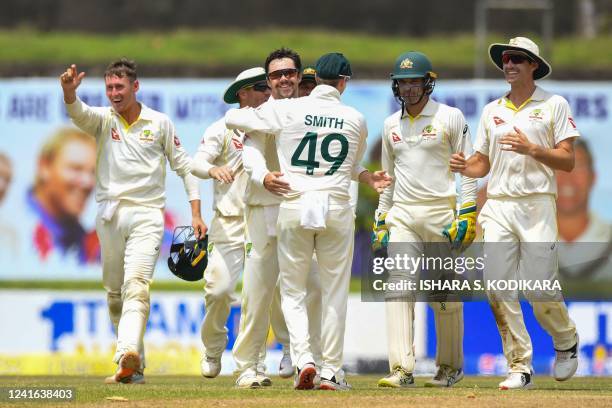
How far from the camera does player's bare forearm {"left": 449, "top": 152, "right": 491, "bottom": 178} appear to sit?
1190cm

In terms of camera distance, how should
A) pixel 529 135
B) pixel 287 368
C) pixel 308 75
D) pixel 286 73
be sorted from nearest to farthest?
pixel 286 73 < pixel 529 135 < pixel 308 75 < pixel 287 368

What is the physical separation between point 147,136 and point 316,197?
263 cm

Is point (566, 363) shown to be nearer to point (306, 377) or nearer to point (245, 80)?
point (306, 377)

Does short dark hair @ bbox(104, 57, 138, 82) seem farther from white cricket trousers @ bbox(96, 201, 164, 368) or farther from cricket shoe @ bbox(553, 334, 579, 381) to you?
cricket shoe @ bbox(553, 334, 579, 381)

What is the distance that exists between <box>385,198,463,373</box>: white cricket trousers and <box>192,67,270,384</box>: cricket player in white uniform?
67.4 inches

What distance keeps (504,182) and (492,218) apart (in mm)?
296

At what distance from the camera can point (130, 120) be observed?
1333 cm

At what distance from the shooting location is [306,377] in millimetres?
11062

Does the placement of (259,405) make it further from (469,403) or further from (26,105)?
(26,105)

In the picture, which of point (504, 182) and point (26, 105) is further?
point (26, 105)

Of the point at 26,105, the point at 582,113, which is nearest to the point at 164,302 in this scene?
the point at 26,105

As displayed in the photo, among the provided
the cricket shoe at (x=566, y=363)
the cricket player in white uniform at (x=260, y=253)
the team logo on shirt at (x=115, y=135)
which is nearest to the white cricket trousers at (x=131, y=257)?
the team logo on shirt at (x=115, y=135)

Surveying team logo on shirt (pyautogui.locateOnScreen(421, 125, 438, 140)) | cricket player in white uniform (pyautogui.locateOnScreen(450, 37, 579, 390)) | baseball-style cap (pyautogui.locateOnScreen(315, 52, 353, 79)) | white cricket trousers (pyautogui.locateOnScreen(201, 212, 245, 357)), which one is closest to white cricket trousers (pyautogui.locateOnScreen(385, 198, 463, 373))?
cricket player in white uniform (pyautogui.locateOnScreen(450, 37, 579, 390))

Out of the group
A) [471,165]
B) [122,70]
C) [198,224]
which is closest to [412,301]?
[471,165]
